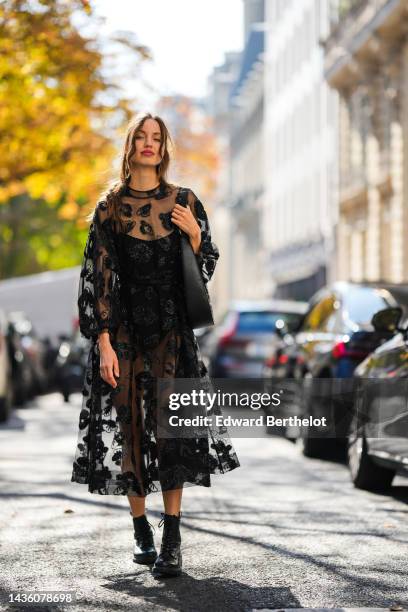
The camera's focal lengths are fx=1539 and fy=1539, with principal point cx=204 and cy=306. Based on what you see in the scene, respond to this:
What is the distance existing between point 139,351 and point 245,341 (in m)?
13.9

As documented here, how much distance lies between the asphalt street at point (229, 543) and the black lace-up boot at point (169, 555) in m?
0.05

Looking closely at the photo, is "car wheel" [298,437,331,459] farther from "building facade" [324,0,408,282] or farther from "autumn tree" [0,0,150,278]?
"building facade" [324,0,408,282]

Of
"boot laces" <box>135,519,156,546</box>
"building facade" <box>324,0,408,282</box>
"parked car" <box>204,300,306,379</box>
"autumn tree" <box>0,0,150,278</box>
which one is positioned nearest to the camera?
"boot laces" <box>135,519,156,546</box>

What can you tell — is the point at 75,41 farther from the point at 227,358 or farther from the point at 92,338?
the point at 92,338

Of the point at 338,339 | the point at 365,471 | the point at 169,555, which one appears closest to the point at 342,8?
the point at 338,339

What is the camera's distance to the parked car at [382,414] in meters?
9.14

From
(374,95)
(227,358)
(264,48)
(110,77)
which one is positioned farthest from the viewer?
(264,48)

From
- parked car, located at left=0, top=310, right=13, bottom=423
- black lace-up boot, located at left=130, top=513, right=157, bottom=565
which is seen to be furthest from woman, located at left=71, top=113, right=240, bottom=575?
parked car, located at left=0, top=310, right=13, bottom=423

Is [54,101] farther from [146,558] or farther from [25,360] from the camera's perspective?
[146,558]

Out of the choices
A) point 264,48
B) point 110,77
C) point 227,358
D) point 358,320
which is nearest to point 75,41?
point 110,77

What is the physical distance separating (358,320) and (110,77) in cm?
1311

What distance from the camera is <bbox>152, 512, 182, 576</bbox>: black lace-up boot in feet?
21.6

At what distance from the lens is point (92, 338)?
6.82 metres

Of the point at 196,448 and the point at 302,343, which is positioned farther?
the point at 302,343
